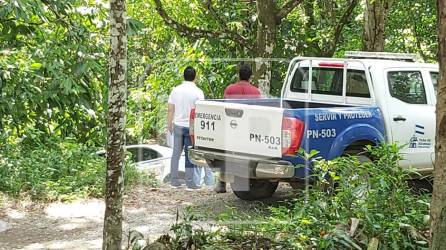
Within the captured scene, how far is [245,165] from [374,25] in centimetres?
581

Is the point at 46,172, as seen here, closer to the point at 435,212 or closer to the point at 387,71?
the point at 387,71

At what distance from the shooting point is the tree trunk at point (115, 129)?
4.80 meters

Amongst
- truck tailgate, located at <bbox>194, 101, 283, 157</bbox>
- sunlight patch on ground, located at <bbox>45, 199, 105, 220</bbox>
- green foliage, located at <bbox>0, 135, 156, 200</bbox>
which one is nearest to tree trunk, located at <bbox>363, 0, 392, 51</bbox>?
green foliage, located at <bbox>0, 135, 156, 200</bbox>

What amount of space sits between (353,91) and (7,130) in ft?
16.3

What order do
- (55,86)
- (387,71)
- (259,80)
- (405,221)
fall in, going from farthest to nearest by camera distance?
(259,80) < (387,71) < (55,86) < (405,221)

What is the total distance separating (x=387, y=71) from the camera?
811cm

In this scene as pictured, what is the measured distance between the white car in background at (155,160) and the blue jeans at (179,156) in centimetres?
12

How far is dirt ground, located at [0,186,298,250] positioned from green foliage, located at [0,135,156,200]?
27 cm

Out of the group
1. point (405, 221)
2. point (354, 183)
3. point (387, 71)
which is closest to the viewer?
point (405, 221)

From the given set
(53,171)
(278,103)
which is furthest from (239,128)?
(53,171)

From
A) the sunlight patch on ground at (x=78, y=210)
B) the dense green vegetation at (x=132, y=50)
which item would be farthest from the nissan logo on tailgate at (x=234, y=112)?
the sunlight patch on ground at (x=78, y=210)

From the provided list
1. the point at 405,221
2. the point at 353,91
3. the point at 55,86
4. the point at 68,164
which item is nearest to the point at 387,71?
the point at 353,91

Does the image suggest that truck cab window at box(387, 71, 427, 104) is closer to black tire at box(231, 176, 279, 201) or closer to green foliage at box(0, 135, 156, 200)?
black tire at box(231, 176, 279, 201)

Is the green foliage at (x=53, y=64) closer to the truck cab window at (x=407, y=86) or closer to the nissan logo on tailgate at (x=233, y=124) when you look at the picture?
the nissan logo on tailgate at (x=233, y=124)
